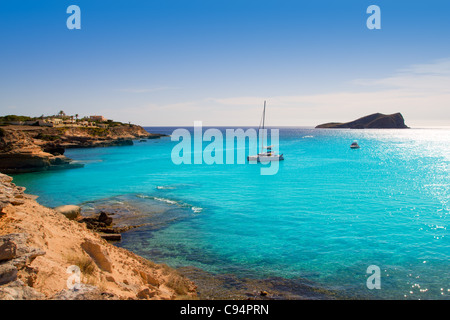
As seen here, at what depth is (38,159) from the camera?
54.4 m

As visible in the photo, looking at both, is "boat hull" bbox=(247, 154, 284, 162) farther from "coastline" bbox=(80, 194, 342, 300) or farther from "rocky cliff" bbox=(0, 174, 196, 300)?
"rocky cliff" bbox=(0, 174, 196, 300)

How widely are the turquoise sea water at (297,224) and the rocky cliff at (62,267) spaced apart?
152 inches

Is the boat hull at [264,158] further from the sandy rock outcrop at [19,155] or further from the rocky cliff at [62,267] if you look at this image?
the rocky cliff at [62,267]

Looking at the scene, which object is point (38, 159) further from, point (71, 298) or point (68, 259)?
point (71, 298)

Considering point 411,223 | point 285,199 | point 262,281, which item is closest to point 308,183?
point 285,199

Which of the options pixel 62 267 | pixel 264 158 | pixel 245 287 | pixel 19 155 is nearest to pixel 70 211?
pixel 62 267

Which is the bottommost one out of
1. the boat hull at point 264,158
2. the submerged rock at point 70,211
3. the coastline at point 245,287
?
the coastline at point 245,287

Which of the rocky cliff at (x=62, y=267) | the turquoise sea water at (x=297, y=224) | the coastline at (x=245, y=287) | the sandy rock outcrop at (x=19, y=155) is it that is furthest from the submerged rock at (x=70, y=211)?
the sandy rock outcrop at (x=19, y=155)

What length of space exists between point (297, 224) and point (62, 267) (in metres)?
18.8

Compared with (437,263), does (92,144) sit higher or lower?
higher

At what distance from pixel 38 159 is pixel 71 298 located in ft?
186

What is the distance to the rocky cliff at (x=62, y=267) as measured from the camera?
7.04 metres

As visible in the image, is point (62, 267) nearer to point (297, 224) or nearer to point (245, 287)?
point (245, 287)

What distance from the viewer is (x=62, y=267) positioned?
9633 millimetres
